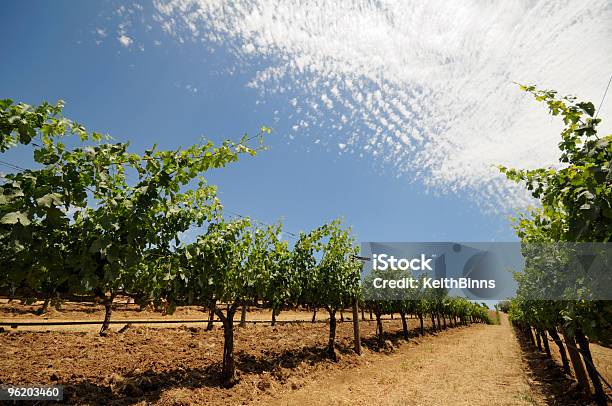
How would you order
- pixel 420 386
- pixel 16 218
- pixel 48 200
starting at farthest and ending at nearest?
1. pixel 420 386
2. pixel 48 200
3. pixel 16 218

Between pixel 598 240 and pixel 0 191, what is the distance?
22.1 ft

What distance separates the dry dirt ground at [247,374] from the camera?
8538 millimetres

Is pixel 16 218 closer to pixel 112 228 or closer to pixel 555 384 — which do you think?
pixel 112 228

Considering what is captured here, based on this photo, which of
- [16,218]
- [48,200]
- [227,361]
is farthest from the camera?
[227,361]

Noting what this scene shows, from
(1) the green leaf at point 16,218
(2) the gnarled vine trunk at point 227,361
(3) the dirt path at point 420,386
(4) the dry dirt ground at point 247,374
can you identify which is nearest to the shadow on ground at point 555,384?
(4) the dry dirt ground at point 247,374

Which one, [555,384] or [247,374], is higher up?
[247,374]

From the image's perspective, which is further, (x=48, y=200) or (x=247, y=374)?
(x=247, y=374)

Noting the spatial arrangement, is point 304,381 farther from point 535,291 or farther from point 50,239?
point 50,239

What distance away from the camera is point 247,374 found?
10836mm

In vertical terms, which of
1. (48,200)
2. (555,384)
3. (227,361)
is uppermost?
(48,200)

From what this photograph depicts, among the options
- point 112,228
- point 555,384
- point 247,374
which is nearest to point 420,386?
point 247,374

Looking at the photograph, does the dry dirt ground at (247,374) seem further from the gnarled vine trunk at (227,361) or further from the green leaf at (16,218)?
the green leaf at (16,218)

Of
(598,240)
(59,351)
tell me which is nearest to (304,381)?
(59,351)

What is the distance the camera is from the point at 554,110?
351 cm
